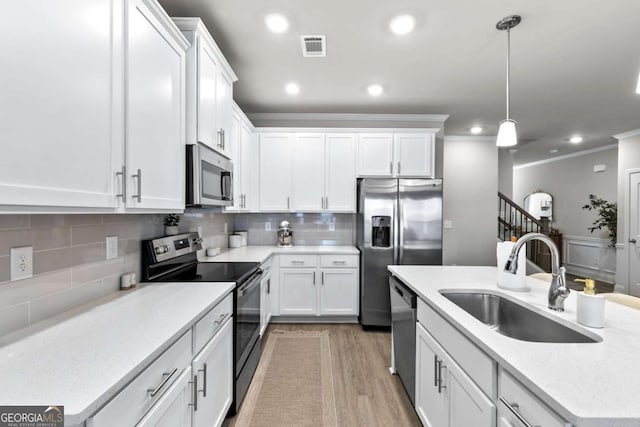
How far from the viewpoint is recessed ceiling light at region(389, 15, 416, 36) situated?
2.01 metres

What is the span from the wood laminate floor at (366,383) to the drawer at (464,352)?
0.78 metres

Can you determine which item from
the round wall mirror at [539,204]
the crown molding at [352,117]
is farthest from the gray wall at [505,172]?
the crown molding at [352,117]

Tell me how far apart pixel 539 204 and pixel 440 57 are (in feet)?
25.2

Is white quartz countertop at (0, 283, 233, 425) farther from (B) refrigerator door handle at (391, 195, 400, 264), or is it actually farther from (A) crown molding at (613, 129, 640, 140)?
(A) crown molding at (613, 129, 640, 140)

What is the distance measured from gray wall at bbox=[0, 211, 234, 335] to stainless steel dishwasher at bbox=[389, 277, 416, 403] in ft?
5.73

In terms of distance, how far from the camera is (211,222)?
316 centimetres

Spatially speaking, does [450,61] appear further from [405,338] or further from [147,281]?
[147,281]

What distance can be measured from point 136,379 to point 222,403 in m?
0.98

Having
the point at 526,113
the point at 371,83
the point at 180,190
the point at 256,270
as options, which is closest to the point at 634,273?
the point at 526,113

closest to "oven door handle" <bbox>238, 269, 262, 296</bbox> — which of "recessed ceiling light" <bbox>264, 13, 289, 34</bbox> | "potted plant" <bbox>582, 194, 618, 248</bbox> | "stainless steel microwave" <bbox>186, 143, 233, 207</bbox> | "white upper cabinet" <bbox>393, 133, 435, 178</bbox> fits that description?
"stainless steel microwave" <bbox>186, 143, 233, 207</bbox>

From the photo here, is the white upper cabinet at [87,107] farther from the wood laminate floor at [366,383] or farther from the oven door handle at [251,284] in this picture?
the wood laminate floor at [366,383]

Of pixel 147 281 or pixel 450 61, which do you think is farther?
pixel 450 61

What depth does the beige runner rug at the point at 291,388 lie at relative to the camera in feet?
6.31

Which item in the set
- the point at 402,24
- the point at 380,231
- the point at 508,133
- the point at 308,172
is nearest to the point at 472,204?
the point at 380,231
